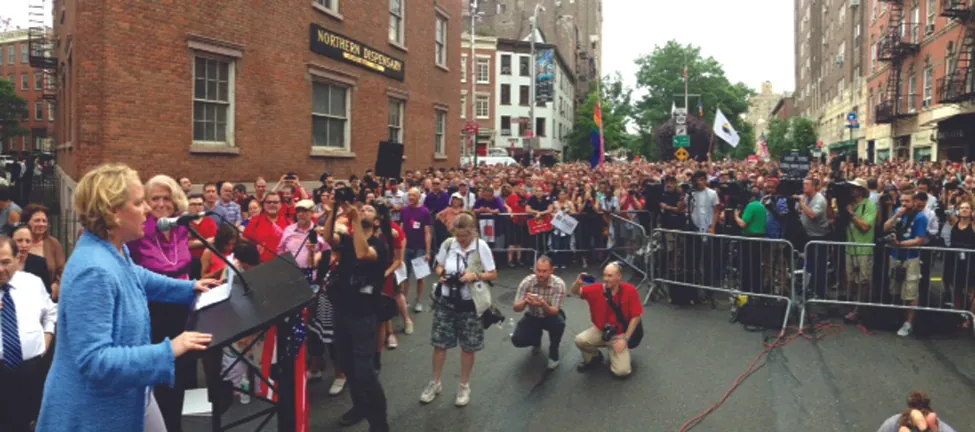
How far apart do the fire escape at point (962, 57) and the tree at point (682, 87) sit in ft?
129

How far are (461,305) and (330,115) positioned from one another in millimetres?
11633

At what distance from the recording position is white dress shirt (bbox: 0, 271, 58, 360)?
4312 mm

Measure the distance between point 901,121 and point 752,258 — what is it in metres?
33.2

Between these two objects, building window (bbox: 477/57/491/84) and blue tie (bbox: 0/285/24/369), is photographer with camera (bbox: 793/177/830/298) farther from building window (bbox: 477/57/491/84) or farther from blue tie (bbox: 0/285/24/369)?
building window (bbox: 477/57/491/84)

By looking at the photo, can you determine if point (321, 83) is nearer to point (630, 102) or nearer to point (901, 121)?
point (901, 121)

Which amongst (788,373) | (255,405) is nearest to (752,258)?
(788,373)

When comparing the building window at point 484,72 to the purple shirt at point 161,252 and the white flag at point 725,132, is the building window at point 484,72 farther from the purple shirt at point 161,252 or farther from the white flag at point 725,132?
the purple shirt at point 161,252

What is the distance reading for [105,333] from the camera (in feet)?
7.35

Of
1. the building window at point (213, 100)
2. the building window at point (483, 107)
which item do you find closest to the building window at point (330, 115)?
the building window at point (213, 100)

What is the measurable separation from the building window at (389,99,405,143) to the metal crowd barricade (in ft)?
37.6

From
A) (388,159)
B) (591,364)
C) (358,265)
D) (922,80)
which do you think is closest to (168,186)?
(358,265)

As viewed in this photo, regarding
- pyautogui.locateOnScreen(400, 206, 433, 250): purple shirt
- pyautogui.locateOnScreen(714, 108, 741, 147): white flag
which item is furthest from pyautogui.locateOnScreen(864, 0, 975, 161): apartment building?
pyautogui.locateOnScreen(400, 206, 433, 250): purple shirt

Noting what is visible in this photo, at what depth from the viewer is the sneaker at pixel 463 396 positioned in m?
5.84

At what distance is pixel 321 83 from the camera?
1595cm
